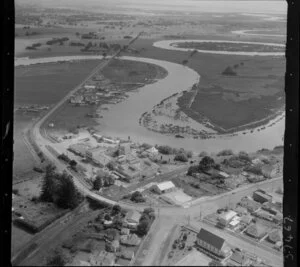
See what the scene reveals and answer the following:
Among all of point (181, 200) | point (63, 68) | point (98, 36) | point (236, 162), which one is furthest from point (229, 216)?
point (63, 68)

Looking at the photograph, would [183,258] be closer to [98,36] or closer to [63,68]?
[98,36]

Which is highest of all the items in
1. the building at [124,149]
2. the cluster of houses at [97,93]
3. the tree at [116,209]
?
the cluster of houses at [97,93]

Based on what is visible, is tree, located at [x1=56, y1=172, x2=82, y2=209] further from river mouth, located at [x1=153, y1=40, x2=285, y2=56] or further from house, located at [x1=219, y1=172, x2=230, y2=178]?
river mouth, located at [x1=153, y1=40, x2=285, y2=56]

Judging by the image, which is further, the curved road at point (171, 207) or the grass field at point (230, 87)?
the grass field at point (230, 87)

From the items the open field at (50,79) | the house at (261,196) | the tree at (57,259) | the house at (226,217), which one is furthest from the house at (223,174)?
the open field at (50,79)

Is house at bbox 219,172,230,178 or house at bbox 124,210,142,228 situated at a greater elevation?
house at bbox 219,172,230,178

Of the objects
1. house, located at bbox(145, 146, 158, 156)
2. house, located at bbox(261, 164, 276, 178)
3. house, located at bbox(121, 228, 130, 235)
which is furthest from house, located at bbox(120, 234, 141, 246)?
house, located at bbox(261, 164, 276, 178)

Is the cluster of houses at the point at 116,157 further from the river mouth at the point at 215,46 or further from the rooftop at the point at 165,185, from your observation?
the river mouth at the point at 215,46

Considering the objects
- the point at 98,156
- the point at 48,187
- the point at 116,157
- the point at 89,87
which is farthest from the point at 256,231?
the point at 89,87
